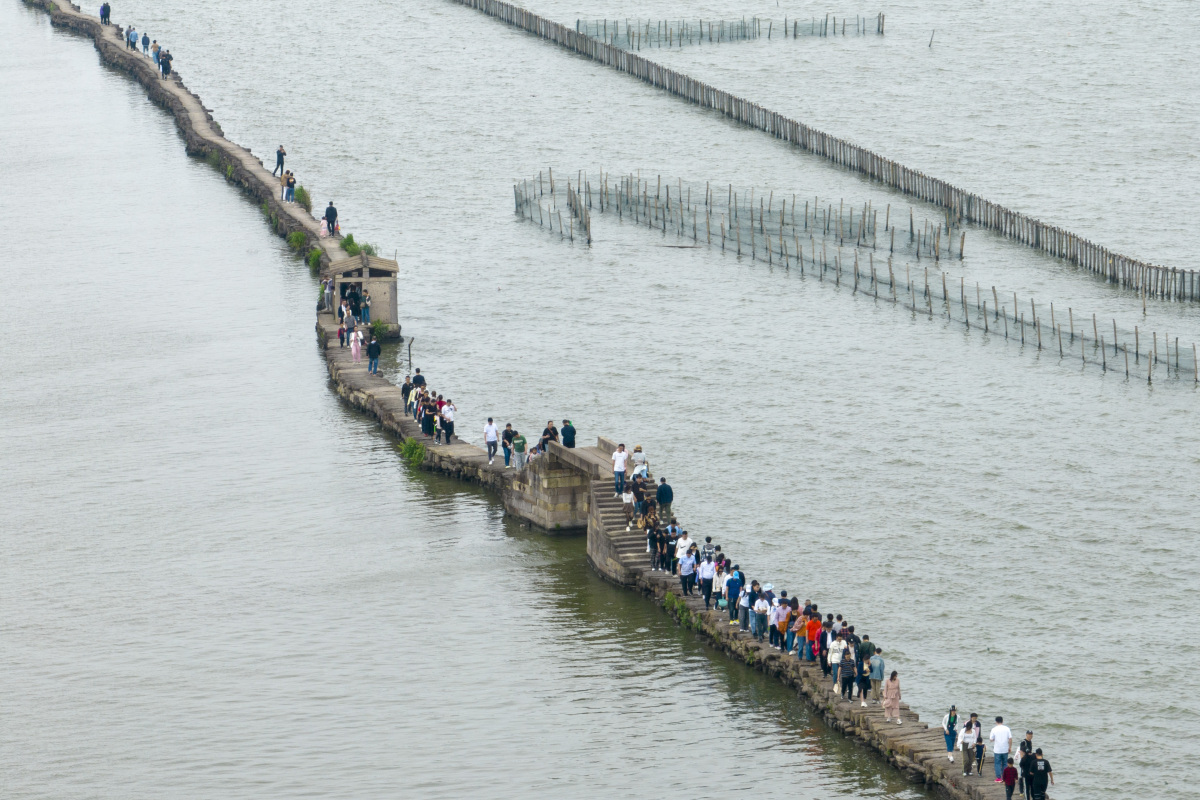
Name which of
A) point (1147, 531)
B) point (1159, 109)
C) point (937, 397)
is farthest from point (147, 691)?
point (1159, 109)

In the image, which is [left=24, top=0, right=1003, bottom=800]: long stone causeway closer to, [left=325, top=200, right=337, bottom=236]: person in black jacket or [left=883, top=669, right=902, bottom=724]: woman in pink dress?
[left=883, top=669, right=902, bottom=724]: woman in pink dress

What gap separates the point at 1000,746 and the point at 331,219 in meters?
65.0

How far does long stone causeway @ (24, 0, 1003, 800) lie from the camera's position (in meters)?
48.2

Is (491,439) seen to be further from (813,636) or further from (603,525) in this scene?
(813,636)

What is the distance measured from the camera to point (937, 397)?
3457 inches

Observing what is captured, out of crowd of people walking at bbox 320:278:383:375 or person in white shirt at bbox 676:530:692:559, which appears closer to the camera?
person in white shirt at bbox 676:530:692:559

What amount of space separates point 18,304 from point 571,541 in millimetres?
43831

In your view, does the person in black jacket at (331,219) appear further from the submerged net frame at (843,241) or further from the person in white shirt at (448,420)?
the person in white shirt at (448,420)

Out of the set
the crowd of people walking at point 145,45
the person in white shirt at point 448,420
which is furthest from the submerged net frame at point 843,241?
the crowd of people walking at point 145,45

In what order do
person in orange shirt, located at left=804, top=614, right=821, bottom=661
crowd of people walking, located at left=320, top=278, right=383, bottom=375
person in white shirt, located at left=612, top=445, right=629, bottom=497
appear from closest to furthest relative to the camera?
person in orange shirt, located at left=804, top=614, right=821, bottom=661 → person in white shirt, located at left=612, top=445, right=629, bottom=497 → crowd of people walking, located at left=320, top=278, right=383, bottom=375

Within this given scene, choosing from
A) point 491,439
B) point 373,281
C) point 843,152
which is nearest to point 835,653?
point 491,439

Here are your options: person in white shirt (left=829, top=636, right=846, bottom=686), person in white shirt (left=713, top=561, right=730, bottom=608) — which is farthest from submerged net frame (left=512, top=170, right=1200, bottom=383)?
person in white shirt (left=829, top=636, right=846, bottom=686)

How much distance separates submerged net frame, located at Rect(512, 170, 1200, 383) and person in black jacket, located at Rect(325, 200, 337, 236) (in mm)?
15805

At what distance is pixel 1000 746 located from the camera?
148 feet
